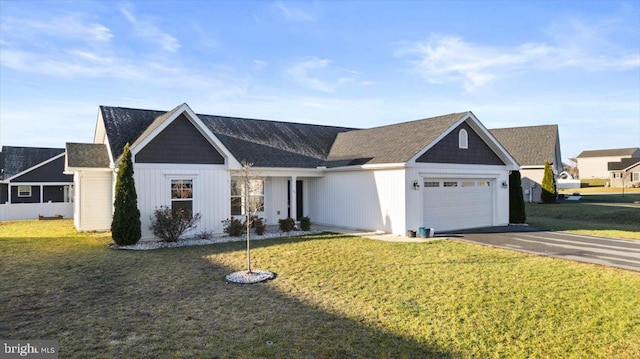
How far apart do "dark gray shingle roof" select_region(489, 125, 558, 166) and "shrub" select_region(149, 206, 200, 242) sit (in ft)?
87.5

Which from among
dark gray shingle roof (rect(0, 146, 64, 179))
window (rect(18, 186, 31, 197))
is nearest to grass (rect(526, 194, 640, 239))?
window (rect(18, 186, 31, 197))

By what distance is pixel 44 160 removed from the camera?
29.6 m

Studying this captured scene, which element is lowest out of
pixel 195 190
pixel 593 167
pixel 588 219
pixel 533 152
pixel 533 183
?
pixel 588 219

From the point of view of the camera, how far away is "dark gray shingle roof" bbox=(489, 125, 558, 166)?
1272 inches

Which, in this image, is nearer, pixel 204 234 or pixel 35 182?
pixel 204 234

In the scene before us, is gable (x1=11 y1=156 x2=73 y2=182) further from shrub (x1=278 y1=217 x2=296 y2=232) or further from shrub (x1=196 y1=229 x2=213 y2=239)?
shrub (x1=278 y1=217 x2=296 y2=232)

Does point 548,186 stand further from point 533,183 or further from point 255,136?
point 255,136

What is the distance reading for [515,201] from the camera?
63.8ft

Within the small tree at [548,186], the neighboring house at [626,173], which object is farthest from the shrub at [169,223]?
the neighboring house at [626,173]

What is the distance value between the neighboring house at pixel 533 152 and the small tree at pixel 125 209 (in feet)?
93.9

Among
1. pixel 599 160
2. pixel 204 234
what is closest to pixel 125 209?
pixel 204 234

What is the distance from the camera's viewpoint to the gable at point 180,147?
1489 centimetres

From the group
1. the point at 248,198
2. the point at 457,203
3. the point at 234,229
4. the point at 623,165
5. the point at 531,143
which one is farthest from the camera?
the point at 623,165

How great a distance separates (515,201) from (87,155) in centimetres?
2118
